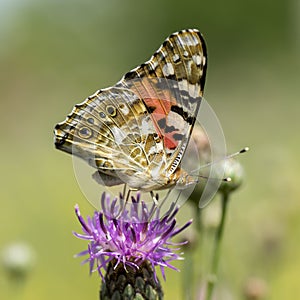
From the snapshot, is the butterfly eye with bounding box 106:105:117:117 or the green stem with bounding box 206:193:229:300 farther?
the butterfly eye with bounding box 106:105:117:117

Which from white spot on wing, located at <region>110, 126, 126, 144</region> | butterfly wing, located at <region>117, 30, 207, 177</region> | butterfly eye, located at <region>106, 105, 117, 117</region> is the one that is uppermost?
butterfly wing, located at <region>117, 30, 207, 177</region>

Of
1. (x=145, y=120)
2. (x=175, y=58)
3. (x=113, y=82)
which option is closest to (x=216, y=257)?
(x=145, y=120)

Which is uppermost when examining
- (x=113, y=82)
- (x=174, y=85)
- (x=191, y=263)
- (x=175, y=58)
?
(x=113, y=82)

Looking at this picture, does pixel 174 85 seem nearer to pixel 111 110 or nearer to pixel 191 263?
pixel 111 110

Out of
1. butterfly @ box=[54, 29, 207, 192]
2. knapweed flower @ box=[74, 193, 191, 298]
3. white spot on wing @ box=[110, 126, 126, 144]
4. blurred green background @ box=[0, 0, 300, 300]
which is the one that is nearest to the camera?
knapweed flower @ box=[74, 193, 191, 298]

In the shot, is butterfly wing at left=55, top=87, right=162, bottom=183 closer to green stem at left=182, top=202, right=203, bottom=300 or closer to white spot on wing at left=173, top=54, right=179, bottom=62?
white spot on wing at left=173, top=54, right=179, bottom=62

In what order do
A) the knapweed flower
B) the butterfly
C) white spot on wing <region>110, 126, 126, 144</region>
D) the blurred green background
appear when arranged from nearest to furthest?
1. the knapweed flower
2. the butterfly
3. white spot on wing <region>110, 126, 126, 144</region>
4. the blurred green background

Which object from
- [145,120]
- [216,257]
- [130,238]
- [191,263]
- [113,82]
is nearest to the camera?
[130,238]

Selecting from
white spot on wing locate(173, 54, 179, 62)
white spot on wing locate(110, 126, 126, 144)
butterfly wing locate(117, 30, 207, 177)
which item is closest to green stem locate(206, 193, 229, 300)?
butterfly wing locate(117, 30, 207, 177)
